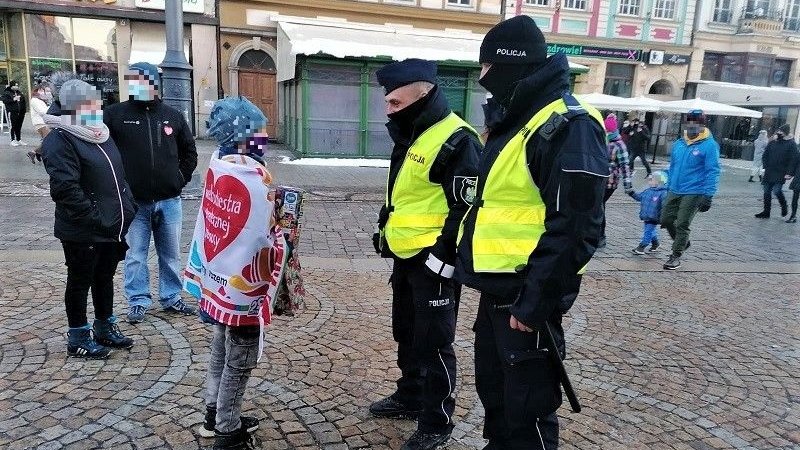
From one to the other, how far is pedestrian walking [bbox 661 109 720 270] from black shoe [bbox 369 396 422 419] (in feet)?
16.3

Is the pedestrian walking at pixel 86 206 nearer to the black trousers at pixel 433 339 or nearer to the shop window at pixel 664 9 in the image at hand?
the black trousers at pixel 433 339

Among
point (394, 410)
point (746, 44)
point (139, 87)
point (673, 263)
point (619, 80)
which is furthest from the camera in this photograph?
point (746, 44)

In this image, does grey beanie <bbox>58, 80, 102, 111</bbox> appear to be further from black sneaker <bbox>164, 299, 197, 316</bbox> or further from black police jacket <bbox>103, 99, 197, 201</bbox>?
black sneaker <bbox>164, 299, 197, 316</bbox>

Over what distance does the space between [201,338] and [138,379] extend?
2.25ft

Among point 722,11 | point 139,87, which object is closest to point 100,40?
point 139,87

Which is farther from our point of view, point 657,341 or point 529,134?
point 657,341

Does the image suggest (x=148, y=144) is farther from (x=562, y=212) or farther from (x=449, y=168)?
(x=562, y=212)

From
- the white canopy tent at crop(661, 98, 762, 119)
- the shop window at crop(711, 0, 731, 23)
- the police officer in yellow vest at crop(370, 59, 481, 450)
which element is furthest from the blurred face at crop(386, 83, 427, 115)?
the shop window at crop(711, 0, 731, 23)

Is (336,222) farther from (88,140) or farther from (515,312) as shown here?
(515,312)

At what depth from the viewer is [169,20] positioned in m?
9.15

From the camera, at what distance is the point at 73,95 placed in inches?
140

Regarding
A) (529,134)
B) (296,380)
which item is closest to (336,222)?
(296,380)

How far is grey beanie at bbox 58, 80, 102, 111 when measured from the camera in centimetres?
354

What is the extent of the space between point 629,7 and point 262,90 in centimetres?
1768
